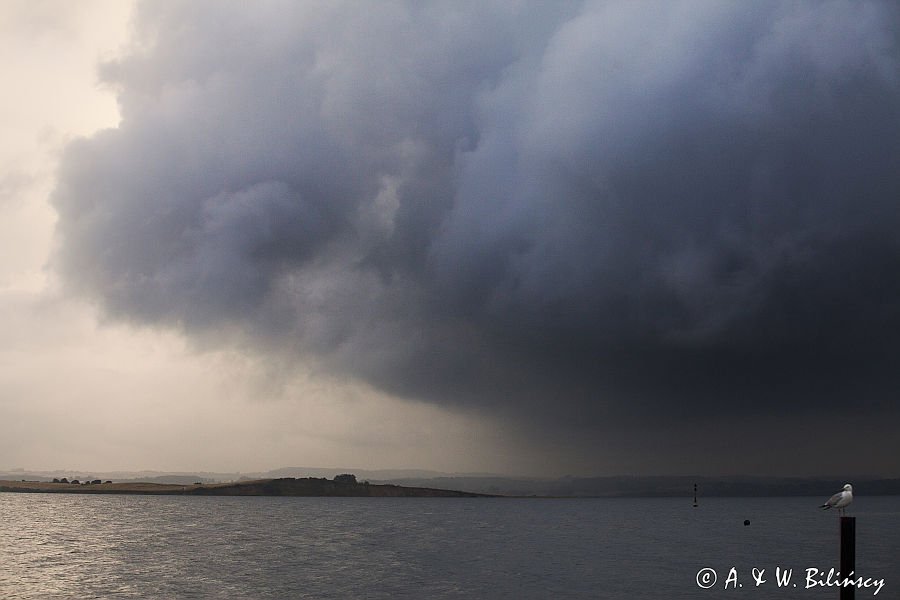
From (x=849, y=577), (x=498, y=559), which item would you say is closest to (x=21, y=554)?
(x=498, y=559)

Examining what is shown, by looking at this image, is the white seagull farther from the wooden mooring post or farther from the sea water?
the sea water

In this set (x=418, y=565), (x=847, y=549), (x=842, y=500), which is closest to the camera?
(x=847, y=549)

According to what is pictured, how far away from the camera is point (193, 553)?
279 feet

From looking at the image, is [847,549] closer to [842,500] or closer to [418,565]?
[842,500]

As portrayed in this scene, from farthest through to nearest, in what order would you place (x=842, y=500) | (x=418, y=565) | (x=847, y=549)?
(x=418, y=565)
(x=842, y=500)
(x=847, y=549)

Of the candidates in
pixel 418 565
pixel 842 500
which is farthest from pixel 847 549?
pixel 418 565

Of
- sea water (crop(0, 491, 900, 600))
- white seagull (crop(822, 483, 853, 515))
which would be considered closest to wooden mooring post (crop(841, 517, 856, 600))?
white seagull (crop(822, 483, 853, 515))

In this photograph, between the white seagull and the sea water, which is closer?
the white seagull

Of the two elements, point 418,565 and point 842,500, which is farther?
point 418,565

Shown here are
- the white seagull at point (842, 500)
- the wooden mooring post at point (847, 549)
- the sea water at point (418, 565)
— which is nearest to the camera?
the wooden mooring post at point (847, 549)

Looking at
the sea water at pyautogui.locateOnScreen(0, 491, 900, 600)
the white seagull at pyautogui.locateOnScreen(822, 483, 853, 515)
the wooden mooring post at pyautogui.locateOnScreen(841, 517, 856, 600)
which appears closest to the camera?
the wooden mooring post at pyautogui.locateOnScreen(841, 517, 856, 600)

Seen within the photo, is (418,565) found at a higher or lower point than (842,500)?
lower

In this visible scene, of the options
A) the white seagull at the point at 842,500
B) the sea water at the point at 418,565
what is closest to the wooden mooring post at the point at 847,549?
the white seagull at the point at 842,500

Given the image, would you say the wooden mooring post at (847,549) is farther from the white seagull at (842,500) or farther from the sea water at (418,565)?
the sea water at (418,565)
